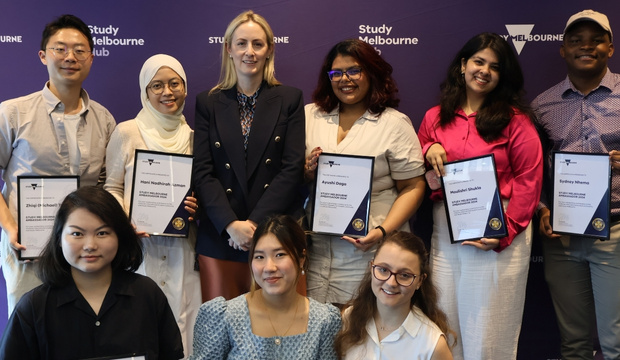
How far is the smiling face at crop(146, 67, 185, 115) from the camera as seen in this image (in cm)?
361

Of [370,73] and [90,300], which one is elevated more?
[370,73]

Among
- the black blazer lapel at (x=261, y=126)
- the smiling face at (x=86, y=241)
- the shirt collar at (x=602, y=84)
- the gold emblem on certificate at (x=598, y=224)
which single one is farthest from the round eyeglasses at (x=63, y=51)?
the gold emblem on certificate at (x=598, y=224)

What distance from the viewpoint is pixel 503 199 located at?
3602 millimetres

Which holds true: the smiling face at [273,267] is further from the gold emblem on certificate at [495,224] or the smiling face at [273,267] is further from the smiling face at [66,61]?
the smiling face at [66,61]

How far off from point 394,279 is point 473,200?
3.07ft

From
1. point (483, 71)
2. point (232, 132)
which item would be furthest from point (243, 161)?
point (483, 71)

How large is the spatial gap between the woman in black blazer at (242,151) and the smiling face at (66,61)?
2.28 feet

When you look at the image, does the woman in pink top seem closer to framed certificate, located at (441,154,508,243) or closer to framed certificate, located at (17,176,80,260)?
framed certificate, located at (441,154,508,243)

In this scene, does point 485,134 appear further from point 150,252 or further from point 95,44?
point 95,44

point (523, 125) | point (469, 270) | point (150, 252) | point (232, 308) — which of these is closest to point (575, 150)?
point (523, 125)

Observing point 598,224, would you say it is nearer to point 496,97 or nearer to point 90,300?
point 496,97

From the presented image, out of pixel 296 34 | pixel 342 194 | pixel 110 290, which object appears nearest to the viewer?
pixel 110 290

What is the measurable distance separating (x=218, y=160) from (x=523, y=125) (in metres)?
1.63

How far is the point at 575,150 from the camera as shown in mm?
3807
